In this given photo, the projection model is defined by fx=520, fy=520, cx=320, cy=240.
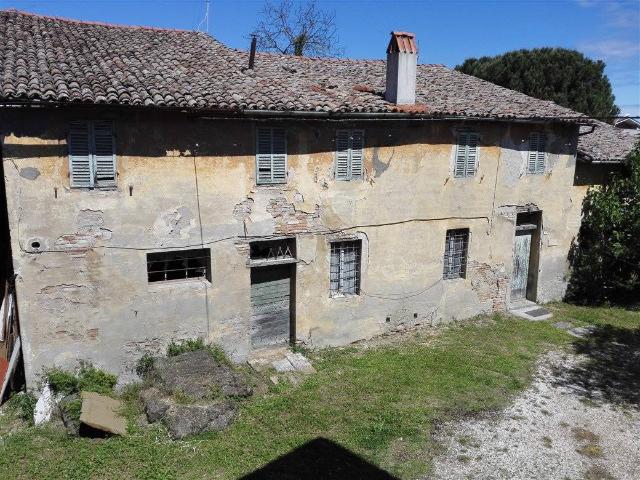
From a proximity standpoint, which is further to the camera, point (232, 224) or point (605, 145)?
point (605, 145)

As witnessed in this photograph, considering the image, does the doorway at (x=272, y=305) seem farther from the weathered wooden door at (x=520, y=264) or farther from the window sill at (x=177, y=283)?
the weathered wooden door at (x=520, y=264)

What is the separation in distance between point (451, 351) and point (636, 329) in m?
5.73

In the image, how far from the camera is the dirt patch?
8.08 m

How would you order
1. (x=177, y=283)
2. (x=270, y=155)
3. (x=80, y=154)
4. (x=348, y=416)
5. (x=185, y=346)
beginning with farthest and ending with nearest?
1. (x=270, y=155)
2. (x=185, y=346)
3. (x=177, y=283)
4. (x=348, y=416)
5. (x=80, y=154)

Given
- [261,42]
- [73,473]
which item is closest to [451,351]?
[73,473]

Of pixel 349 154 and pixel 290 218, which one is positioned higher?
pixel 349 154

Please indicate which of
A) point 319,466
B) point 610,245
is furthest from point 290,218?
point 610,245

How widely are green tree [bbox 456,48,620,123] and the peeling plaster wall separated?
62.7 ft

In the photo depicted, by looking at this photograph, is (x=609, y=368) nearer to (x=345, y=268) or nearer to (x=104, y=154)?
(x=345, y=268)

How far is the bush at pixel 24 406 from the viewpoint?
944cm

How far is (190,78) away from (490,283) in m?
9.62

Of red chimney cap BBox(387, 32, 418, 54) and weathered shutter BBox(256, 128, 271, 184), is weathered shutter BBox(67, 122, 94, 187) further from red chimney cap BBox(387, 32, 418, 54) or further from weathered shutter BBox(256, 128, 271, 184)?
red chimney cap BBox(387, 32, 418, 54)

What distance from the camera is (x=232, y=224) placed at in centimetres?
1080

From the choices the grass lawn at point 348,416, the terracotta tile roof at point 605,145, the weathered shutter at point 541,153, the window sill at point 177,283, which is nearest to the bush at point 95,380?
the grass lawn at point 348,416
